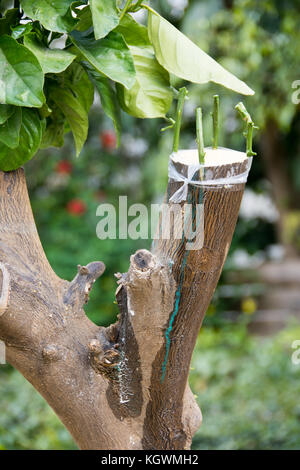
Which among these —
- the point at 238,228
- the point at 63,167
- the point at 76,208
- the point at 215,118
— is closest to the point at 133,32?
the point at 215,118

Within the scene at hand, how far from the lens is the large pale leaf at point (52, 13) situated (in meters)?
0.71

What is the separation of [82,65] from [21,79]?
0.50 feet

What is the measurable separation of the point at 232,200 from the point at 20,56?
330 mm

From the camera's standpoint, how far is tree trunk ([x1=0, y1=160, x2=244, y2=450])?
2.47ft

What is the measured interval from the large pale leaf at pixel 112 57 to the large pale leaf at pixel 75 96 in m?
0.08

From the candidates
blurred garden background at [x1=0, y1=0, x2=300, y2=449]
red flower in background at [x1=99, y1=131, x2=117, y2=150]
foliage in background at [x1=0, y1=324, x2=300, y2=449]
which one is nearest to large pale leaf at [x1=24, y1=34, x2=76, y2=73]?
foliage in background at [x1=0, y1=324, x2=300, y2=449]

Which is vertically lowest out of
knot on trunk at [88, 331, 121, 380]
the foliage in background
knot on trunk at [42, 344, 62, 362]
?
the foliage in background

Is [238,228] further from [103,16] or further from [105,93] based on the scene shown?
[103,16]

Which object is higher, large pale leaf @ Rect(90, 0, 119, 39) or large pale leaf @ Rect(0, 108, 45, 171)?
Result: large pale leaf @ Rect(90, 0, 119, 39)

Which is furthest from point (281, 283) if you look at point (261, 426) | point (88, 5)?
point (88, 5)

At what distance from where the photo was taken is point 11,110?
2.38 ft

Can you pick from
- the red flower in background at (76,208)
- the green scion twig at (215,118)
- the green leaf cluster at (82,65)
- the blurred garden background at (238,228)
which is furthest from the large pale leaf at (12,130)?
the red flower in background at (76,208)

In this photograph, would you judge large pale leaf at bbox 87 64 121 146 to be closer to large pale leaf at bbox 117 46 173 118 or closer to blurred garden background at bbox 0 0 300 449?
large pale leaf at bbox 117 46 173 118

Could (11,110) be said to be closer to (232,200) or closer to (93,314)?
(232,200)
